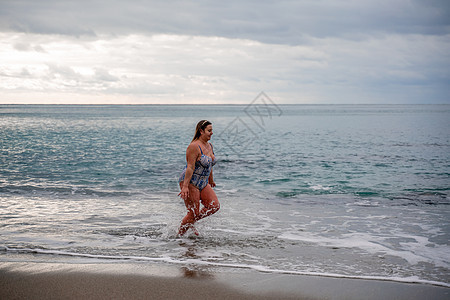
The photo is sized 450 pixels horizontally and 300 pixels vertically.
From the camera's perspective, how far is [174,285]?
4871mm

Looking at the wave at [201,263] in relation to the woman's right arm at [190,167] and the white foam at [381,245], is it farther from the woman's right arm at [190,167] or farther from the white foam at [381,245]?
the woman's right arm at [190,167]

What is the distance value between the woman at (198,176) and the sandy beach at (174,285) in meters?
1.46

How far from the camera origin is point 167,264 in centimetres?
566

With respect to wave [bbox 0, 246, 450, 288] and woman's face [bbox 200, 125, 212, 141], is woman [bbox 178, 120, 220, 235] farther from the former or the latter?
wave [bbox 0, 246, 450, 288]

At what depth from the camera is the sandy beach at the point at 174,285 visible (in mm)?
4617

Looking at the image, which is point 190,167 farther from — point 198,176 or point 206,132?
point 206,132

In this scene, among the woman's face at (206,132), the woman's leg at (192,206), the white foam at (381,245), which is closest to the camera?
the white foam at (381,245)

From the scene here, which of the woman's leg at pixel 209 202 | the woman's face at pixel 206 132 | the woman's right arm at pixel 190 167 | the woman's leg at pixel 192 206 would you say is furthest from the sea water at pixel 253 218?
the woman's face at pixel 206 132

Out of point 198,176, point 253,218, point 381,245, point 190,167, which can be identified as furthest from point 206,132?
point 381,245

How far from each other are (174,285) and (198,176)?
7.11 feet

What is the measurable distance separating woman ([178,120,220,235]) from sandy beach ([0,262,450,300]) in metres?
1.46

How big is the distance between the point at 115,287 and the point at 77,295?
42cm

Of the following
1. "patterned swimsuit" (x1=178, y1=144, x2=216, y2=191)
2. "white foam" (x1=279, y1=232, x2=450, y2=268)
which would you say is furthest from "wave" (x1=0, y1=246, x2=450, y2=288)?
"patterned swimsuit" (x1=178, y1=144, x2=216, y2=191)

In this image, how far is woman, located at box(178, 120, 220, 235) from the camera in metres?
6.54
